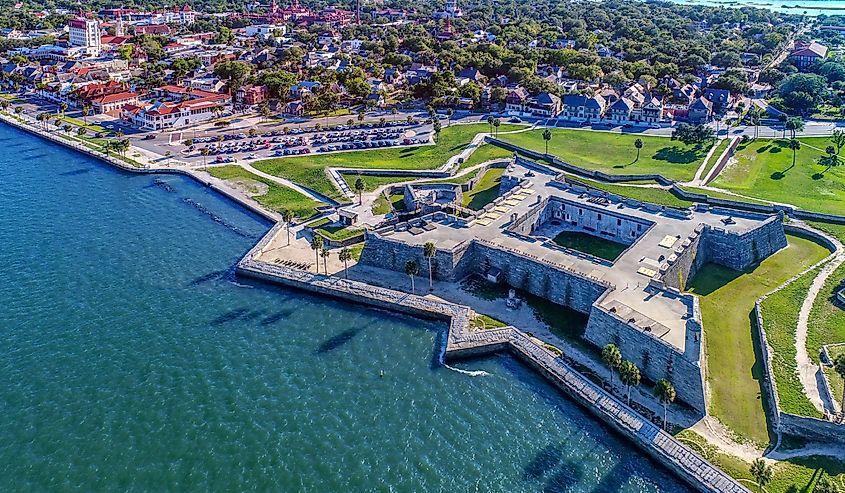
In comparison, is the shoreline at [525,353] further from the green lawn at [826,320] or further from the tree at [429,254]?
the green lawn at [826,320]

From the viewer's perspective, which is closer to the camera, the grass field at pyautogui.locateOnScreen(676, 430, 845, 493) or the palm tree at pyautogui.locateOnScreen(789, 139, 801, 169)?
the grass field at pyautogui.locateOnScreen(676, 430, 845, 493)

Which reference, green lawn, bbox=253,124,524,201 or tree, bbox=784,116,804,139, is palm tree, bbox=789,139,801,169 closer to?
tree, bbox=784,116,804,139

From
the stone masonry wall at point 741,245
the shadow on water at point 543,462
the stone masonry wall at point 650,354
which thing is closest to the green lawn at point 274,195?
the stone masonry wall at point 650,354

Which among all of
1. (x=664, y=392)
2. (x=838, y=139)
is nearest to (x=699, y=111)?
(x=838, y=139)

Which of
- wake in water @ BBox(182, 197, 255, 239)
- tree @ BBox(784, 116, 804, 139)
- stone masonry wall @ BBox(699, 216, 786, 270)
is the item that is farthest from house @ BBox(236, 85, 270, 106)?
stone masonry wall @ BBox(699, 216, 786, 270)

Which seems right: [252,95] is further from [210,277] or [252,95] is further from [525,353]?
[525,353]

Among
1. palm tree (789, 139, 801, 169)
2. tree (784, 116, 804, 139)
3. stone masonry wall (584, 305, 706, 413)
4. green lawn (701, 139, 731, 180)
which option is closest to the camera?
stone masonry wall (584, 305, 706, 413)
